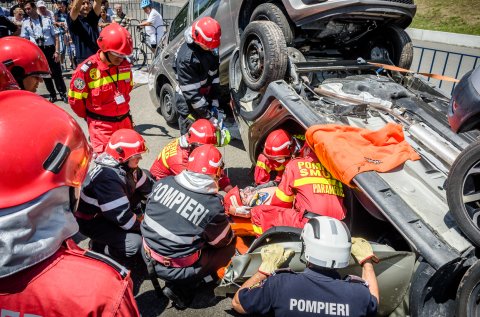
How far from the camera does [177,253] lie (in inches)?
110

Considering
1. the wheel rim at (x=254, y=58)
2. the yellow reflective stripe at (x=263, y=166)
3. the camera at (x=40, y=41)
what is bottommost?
the yellow reflective stripe at (x=263, y=166)

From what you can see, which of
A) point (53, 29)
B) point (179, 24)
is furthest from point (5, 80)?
point (53, 29)

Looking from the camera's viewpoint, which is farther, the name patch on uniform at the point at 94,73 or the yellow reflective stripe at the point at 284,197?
the name patch on uniform at the point at 94,73

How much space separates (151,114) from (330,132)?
188 inches

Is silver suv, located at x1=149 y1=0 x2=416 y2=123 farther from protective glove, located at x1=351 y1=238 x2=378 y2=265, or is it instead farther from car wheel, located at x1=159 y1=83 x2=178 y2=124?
protective glove, located at x1=351 y1=238 x2=378 y2=265

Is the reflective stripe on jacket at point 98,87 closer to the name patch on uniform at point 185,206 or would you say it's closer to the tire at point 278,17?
the tire at point 278,17

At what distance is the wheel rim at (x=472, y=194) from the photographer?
7.22ft

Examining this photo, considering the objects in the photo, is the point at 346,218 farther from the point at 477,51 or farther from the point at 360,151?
the point at 477,51

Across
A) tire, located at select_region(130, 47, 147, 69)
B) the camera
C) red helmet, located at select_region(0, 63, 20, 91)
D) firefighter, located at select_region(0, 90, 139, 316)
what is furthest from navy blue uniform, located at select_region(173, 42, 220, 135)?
tire, located at select_region(130, 47, 147, 69)

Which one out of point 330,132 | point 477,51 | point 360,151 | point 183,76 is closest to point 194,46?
point 183,76

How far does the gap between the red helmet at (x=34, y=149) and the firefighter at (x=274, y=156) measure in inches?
107

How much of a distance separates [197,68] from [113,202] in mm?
2247

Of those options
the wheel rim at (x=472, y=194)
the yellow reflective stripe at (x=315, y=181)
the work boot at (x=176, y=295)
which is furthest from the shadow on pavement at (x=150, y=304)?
the wheel rim at (x=472, y=194)

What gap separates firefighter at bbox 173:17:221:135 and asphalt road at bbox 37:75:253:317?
0.82 meters
